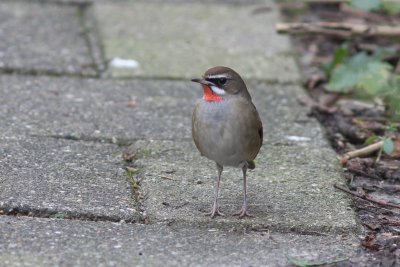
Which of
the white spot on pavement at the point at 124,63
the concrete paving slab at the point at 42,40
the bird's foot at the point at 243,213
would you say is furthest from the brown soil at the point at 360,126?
the concrete paving slab at the point at 42,40

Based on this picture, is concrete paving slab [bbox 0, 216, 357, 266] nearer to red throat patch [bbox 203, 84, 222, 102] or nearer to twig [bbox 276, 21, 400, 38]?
red throat patch [bbox 203, 84, 222, 102]

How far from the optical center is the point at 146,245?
4.23 meters

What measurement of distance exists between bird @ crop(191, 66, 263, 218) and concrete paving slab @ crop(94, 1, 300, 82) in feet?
7.47

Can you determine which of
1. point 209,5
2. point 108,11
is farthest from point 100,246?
point 209,5

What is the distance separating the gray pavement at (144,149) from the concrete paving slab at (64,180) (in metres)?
0.01

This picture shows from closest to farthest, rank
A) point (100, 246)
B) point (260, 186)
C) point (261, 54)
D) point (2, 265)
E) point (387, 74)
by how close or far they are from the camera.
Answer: point (2, 265) → point (100, 246) → point (260, 186) → point (387, 74) → point (261, 54)

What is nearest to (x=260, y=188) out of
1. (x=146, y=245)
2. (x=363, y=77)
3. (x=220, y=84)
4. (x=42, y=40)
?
(x=220, y=84)

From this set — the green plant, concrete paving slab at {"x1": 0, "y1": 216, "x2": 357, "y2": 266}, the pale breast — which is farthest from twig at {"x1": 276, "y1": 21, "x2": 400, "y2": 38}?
concrete paving slab at {"x1": 0, "y1": 216, "x2": 357, "y2": 266}

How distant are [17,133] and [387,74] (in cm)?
316

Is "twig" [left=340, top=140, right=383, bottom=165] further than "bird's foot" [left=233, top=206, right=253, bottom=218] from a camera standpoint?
Yes

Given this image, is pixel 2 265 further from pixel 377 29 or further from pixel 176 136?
pixel 377 29

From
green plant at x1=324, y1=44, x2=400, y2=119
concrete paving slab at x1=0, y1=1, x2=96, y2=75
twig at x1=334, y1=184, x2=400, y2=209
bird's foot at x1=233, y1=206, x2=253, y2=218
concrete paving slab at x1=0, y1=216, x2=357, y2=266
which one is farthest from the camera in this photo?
concrete paving slab at x1=0, y1=1, x2=96, y2=75

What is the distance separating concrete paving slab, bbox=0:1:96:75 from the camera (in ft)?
23.4

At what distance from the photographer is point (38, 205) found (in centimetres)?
457
